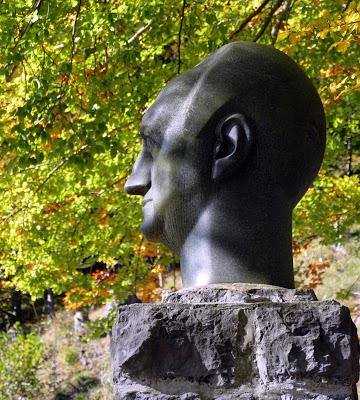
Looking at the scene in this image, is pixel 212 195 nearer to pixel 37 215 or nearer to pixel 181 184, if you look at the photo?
pixel 181 184

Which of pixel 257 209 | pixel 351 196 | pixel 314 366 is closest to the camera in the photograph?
pixel 314 366

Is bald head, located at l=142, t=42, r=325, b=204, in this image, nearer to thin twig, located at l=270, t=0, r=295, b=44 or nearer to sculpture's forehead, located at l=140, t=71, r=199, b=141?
sculpture's forehead, located at l=140, t=71, r=199, b=141

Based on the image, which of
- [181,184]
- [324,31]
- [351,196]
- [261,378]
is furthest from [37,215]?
[261,378]

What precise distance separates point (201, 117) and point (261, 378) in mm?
970

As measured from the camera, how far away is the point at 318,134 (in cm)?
276

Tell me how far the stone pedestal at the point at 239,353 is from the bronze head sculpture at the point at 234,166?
15.2 inches

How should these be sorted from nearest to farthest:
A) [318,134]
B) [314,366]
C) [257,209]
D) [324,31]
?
1. [314,366]
2. [257,209]
3. [318,134]
4. [324,31]

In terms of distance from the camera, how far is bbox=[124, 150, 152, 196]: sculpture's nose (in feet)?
9.28

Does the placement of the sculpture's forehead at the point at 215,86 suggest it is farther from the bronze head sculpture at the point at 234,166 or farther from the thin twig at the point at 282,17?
the thin twig at the point at 282,17

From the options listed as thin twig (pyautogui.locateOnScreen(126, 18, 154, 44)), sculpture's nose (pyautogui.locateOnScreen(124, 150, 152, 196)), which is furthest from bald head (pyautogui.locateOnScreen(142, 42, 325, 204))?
thin twig (pyautogui.locateOnScreen(126, 18, 154, 44))

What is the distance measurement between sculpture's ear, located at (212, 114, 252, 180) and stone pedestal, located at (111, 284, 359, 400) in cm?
59

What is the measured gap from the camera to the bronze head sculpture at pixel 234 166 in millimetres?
2562

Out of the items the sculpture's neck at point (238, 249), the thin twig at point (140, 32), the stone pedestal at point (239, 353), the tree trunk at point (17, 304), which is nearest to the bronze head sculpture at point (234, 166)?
the sculpture's neck at point (238, 249)

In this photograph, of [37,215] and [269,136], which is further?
[37,215]
